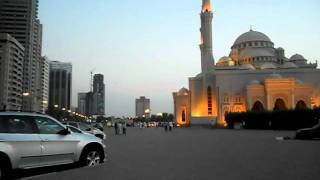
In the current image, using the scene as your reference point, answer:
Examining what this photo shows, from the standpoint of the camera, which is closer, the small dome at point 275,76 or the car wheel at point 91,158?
the car wheel at point 91,158

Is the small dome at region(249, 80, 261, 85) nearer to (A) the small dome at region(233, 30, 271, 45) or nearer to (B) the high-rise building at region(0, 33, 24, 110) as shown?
(A) the small dome at region(233, 30, 271, 45)

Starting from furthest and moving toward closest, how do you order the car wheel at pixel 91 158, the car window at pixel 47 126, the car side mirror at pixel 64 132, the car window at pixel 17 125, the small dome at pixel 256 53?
the small dome at pixel 256 53 < the car wheel at pixel 91 158 < the car side mirror at pixel 64 132 < the car window at pixel 47 126 < the car window at pixel 17 125

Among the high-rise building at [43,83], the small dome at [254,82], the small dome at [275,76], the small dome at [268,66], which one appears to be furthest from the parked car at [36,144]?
the high-rise building at [43,83]

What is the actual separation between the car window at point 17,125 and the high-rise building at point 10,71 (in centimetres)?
10155

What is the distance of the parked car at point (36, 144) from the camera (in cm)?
906

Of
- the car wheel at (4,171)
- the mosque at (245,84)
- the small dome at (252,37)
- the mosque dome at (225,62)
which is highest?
the small dome at (252,37)

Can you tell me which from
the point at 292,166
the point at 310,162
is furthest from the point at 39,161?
the point at 310,162

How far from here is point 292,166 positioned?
11438mm

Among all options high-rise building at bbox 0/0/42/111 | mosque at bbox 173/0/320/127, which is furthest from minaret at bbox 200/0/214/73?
high-rise building at bbox 0/0/42/111

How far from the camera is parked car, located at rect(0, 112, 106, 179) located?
9.06m

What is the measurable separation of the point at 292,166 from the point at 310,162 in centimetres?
144

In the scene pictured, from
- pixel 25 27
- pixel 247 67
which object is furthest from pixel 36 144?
pixel 25 27

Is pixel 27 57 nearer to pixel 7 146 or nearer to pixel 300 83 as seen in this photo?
pixel 300 83

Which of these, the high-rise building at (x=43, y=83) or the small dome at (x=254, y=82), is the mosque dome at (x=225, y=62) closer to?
the small dome at (x=254, y=82)
